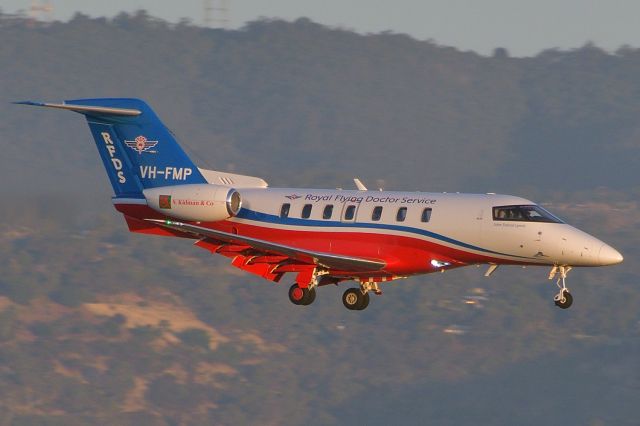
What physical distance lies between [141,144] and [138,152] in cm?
25

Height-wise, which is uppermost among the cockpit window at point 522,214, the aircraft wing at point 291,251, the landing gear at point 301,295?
the cockpit window at point 522,214

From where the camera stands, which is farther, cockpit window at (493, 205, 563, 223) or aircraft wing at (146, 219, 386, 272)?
aircraft wing at (146, 219, 386, 272)

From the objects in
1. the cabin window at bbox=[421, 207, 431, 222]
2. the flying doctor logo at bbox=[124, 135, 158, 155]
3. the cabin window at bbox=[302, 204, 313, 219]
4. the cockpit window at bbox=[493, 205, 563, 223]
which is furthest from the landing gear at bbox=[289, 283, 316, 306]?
the flying doctor logo at bbox=[124, 135, 158, 155]

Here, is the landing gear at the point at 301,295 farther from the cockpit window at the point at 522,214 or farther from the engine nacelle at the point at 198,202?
the cockpit window at the point at 522,214

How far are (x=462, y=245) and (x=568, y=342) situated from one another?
461 feet

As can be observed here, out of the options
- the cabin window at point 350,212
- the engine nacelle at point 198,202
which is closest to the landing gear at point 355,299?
the cabin window at point 350,212

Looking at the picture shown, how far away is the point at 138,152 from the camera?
140ft

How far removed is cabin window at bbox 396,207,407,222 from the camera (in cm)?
3938

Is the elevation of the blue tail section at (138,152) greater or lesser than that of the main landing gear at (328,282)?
greater

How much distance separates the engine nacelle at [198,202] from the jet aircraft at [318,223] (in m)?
0.03

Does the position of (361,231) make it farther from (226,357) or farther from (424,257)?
(226,357)

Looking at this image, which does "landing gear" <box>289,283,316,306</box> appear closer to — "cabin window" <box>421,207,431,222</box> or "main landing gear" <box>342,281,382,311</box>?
"main landing gear" <box>342,281,382,311</box>

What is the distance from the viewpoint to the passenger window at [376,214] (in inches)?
1560

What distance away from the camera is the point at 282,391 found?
550 feet
